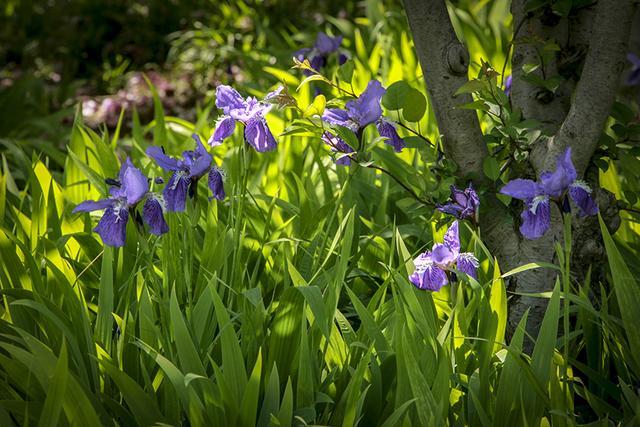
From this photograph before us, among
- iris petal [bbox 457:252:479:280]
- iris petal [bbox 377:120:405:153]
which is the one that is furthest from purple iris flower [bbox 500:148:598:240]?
iris petal [bbox 377:120:405:153]

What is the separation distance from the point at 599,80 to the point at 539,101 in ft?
0.80

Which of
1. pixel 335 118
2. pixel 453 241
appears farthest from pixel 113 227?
pixel 453 241

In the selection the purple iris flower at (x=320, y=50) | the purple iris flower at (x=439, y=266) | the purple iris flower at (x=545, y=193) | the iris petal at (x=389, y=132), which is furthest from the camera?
the purple iris flower at (x=320, y=50)

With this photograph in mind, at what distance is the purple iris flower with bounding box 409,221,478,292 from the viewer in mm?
1436

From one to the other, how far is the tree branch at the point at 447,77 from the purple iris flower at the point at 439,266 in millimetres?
369

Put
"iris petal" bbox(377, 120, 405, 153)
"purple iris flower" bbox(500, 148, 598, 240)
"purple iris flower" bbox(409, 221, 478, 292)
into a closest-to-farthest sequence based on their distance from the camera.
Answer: "purple iris flower" bbox(500, 148, 598, 240)
"purple iris flower" bbox(409, 221, 478, 292)
"iris petal" bbox(377, 120, 405, 153)

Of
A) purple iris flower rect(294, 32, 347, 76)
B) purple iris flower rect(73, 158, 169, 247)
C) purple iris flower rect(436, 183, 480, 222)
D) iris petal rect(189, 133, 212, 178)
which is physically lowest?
purple iris flower rect(294, 32, 347, 76)

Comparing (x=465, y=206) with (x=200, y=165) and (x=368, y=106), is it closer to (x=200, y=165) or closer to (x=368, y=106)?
(x=368, y=106)

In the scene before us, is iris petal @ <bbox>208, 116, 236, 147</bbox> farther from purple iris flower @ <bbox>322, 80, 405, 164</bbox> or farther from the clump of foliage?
purple iris flower @ <bbox>322, 80, 405, 164</bbox>

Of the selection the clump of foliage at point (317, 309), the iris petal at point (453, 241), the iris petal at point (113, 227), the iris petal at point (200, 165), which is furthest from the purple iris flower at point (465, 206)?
the iris petal at point (113, 227)

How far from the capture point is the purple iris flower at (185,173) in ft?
4.80

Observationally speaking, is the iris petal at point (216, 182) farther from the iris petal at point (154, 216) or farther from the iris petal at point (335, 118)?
the iris petal at point (335, 118)

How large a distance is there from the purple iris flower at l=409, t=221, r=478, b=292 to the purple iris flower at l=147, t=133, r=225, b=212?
429 mm

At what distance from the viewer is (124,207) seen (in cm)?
143
